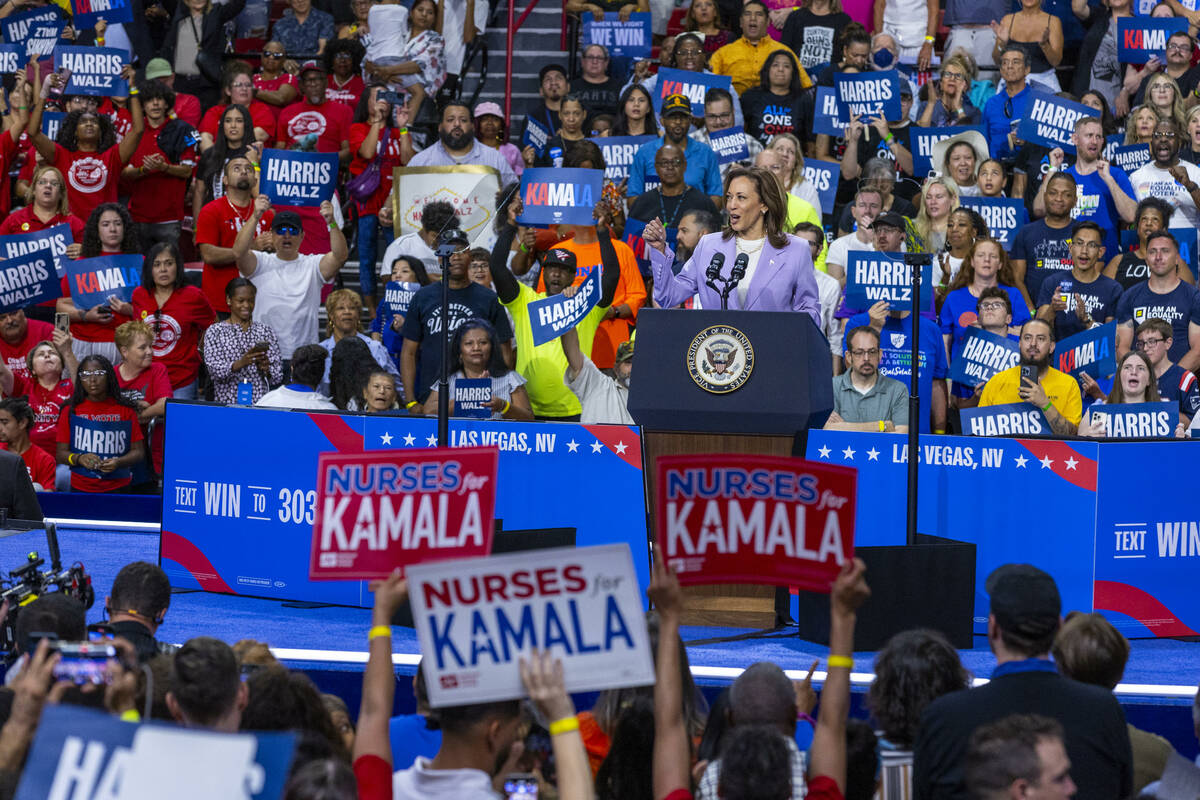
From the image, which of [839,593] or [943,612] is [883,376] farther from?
[839,593]

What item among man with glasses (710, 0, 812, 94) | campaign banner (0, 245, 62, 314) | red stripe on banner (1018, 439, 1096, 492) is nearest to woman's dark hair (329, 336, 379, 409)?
campaign banner (0, 245, 62, 314)

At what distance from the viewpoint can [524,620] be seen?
365 centimetres

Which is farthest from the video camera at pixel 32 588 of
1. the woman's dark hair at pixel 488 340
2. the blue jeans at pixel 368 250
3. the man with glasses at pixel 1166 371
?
the blue jeans at pixel 368 250

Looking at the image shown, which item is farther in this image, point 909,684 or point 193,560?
point 193,560

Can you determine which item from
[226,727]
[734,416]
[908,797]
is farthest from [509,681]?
[734,416]

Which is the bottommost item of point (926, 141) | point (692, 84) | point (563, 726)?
point (563, 726)

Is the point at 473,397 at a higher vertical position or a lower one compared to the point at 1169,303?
lower

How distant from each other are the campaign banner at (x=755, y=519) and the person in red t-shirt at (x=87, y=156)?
977 cm

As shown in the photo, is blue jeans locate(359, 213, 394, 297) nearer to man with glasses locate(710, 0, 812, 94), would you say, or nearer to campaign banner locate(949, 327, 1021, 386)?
man with glasses locate(710, 0, 812, 94)

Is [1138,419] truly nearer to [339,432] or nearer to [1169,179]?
[1169,179]

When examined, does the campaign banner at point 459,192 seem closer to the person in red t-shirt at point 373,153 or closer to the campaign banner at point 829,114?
the person in red t-shirt at point 373,153

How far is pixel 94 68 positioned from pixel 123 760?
11330mm

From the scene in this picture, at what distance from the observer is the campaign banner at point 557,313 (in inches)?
368

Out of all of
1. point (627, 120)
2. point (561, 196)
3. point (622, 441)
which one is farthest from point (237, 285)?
point (627, 120)
